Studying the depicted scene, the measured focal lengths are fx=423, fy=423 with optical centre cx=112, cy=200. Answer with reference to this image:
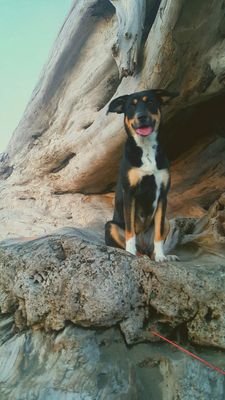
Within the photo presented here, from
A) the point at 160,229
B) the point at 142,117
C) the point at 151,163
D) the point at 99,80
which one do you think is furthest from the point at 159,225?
the point at 99,80

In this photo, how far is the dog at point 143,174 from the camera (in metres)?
3.62

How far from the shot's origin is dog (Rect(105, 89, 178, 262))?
11.9 ft

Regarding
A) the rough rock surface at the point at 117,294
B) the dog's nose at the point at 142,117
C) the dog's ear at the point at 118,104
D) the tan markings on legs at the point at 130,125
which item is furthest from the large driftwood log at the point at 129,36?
the rough rock surface at the point at 117,294

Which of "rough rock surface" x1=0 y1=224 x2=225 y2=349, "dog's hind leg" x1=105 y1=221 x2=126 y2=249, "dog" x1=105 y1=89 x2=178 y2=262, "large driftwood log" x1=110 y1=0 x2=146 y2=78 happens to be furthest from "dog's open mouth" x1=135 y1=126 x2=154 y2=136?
"large driftwood log" x1=110 y1=0 x2=146 y2=78

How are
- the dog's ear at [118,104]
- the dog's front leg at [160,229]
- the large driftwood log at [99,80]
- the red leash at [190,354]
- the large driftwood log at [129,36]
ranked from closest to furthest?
the red leash at [190,354]
the dog's front leg at [160,229]
the dog's ear at [118,104]
the large driftwood log at [99,80]
the large driftwood log at [129,36]

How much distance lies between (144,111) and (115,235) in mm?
1130

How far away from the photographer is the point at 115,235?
3.85 m

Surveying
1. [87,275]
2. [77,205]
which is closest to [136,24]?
[77,205]

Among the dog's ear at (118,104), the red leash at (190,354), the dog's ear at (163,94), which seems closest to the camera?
the red leash at (190,354)

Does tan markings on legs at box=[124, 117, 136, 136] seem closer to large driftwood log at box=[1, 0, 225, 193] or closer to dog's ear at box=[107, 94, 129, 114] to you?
dog's ear at box=[107, 94, 129, 114]

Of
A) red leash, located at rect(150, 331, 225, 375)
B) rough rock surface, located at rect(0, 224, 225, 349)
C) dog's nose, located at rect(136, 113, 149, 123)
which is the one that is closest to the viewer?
red leash, located at rect(150, 331, 225, 375)

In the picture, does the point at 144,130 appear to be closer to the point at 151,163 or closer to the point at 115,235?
the point at 151,163

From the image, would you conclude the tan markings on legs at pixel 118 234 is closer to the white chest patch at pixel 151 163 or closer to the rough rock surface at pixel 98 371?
the white chest patch at pixel 151 163

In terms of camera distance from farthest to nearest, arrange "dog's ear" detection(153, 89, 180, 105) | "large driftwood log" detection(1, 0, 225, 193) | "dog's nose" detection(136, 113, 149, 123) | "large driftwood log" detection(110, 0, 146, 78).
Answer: "large driftwood log" detection(110, 0, 146, 78) < "large driftwood log" detection(1, 0, 225, 193) < "dog's ear" detection(153, 89, 180, 105) < "dog's nose" detection(136, 113, 149, 123)
